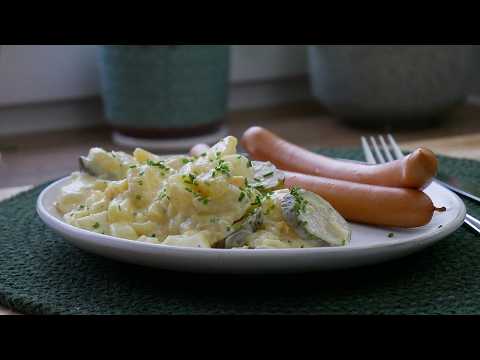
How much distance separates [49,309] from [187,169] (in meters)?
0.39

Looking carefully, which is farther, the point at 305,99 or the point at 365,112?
the point at 305,99

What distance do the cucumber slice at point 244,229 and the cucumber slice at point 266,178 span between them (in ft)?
0.39

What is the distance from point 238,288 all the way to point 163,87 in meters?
2.00

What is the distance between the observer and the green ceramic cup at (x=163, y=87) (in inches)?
128

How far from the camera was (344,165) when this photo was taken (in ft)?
5.94

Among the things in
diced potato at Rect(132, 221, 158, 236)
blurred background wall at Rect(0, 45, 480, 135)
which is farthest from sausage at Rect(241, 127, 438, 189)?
blurred background wall at Rect(0, 45, 480, 135)

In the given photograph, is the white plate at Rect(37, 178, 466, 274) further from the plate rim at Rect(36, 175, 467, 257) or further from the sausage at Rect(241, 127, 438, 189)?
the sausage at Rect(241, 127, 438, 189)

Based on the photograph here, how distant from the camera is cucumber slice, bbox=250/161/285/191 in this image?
159cm

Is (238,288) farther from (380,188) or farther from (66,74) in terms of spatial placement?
(66,74)
